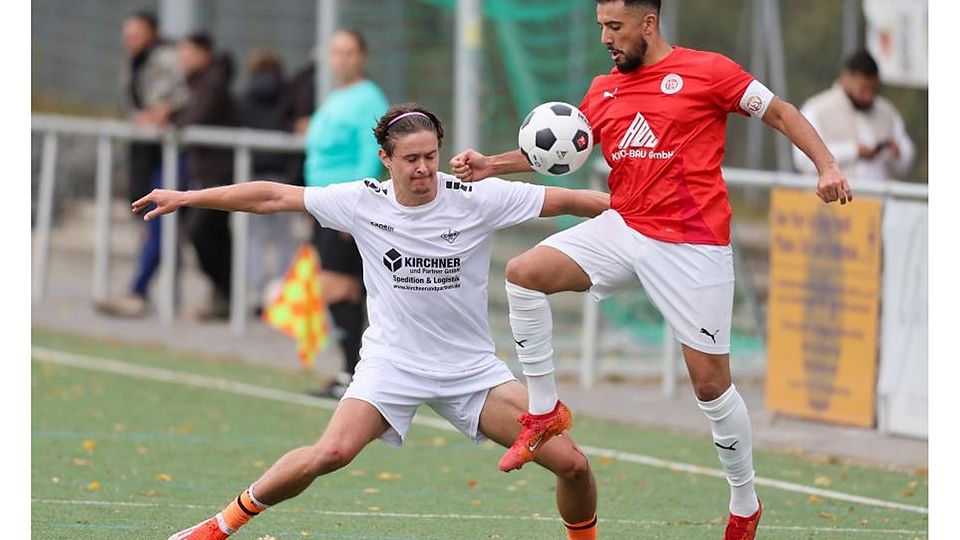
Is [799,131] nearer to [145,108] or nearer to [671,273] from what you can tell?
[671,273]

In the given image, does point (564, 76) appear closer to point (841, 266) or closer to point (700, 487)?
point (841, 266)

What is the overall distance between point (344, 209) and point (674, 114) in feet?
4.47

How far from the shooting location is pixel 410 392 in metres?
7.14

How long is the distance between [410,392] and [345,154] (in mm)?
5392

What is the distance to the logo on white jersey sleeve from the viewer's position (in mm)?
7512

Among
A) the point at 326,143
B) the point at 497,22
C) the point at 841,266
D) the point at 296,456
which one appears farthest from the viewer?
the point at 497,22

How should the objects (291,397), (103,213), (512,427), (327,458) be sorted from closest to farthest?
(327,458), (512,427), (291,397), (103,213)

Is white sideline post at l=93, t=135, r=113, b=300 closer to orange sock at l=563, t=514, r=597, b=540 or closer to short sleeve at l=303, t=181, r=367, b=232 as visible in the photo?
short sleeve at l=303, t=181, r=367, b=232

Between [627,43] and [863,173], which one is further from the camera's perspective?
[863,173]

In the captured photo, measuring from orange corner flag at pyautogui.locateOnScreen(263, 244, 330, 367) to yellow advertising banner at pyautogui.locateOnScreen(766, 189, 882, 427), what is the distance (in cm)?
357

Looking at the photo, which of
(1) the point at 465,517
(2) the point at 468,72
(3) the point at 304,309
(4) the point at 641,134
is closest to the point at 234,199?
(4) the point at 641,134

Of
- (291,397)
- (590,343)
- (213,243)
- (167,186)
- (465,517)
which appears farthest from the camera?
(213,243)

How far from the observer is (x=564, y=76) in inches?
612

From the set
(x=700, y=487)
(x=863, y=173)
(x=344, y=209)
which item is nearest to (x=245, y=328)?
(x=863, y=173)
